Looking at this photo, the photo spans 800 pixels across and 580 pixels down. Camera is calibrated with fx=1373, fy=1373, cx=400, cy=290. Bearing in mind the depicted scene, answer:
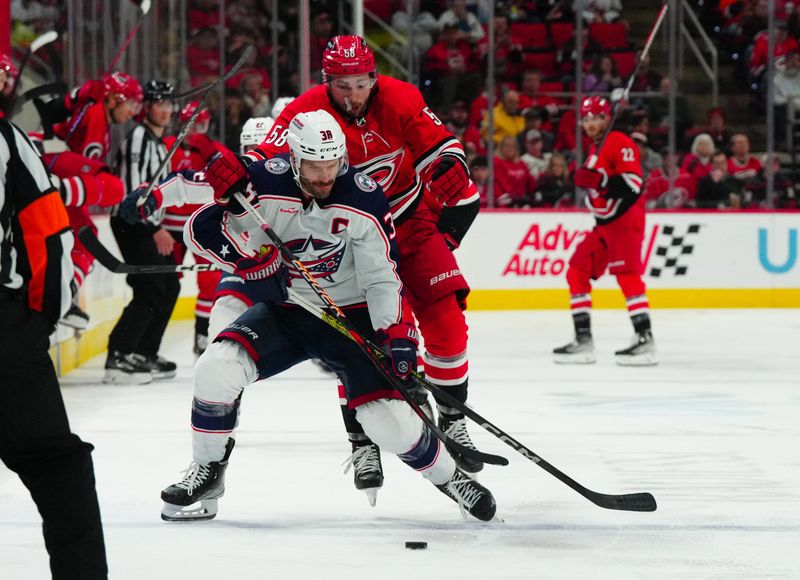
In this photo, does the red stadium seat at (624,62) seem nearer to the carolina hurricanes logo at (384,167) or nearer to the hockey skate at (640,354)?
the hockey skate at (640,354)

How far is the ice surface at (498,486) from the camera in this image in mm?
2928

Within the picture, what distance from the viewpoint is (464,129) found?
32.9 feet

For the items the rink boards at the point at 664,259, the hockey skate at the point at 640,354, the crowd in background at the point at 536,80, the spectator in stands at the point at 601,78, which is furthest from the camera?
the spectator in stands at the point at 601,78

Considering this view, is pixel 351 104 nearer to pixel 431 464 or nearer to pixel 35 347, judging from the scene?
pixel 431 464

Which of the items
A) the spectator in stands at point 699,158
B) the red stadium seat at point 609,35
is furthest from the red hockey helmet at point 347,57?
the red stadium seat at point 609,35

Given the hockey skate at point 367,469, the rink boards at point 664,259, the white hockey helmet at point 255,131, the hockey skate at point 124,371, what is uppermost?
the white hockey helmet at point 255,131

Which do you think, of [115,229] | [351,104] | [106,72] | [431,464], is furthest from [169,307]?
[431,464]

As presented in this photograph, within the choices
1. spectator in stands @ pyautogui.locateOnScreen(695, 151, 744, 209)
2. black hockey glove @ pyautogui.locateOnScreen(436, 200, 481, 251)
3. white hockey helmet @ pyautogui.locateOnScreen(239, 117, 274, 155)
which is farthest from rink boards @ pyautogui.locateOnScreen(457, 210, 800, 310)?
black hockey glove @ pyautogui.locateOnScreen(436, 200, 481, 251)

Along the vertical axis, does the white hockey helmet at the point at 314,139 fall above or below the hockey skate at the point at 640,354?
above

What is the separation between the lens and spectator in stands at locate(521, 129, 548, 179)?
9.73 meters

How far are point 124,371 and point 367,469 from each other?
104 inches

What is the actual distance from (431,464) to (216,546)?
53cm

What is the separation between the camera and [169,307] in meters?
6.11

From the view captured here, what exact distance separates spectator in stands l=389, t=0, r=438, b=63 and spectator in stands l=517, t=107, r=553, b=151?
91cm
